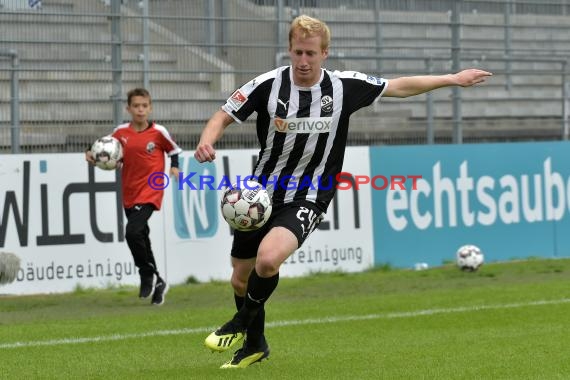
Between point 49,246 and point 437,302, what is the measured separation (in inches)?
171

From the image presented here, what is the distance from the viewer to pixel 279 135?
7.66m

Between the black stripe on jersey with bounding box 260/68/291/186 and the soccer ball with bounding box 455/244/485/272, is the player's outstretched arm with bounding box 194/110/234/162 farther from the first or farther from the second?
the soccer ball with bounding box 455/244/485/272

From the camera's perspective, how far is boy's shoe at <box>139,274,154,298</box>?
12211 millimetres

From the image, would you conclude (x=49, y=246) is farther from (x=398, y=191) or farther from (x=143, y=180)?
(x=398, y=191)

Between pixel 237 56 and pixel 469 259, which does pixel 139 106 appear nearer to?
pixel 237 56

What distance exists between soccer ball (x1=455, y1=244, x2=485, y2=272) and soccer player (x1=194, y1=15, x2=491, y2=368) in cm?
720

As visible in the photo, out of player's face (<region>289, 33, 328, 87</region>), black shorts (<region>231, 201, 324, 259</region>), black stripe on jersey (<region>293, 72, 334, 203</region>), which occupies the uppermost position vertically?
player's face (<region>289, 33, 328, 87</region>)

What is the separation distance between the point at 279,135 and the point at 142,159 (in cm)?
509

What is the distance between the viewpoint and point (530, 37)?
1931 centimetres

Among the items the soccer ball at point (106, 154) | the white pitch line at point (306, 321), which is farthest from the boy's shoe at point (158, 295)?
the white pitch line at point (306, 321)

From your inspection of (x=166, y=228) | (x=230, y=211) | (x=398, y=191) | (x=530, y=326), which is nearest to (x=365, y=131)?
(x=398, y=191)

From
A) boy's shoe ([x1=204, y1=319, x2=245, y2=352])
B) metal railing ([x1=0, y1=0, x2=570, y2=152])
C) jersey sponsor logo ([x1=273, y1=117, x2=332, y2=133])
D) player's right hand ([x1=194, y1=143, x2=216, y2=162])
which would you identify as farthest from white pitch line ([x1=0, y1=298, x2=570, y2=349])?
metal railing ([x1=0, y1=0, x2=570, y2=152])

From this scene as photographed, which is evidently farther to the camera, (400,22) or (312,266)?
(400,22)

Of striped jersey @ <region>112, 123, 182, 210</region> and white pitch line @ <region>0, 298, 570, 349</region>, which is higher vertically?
striped jersey @ <region>112, 123, 182, 210</region>
